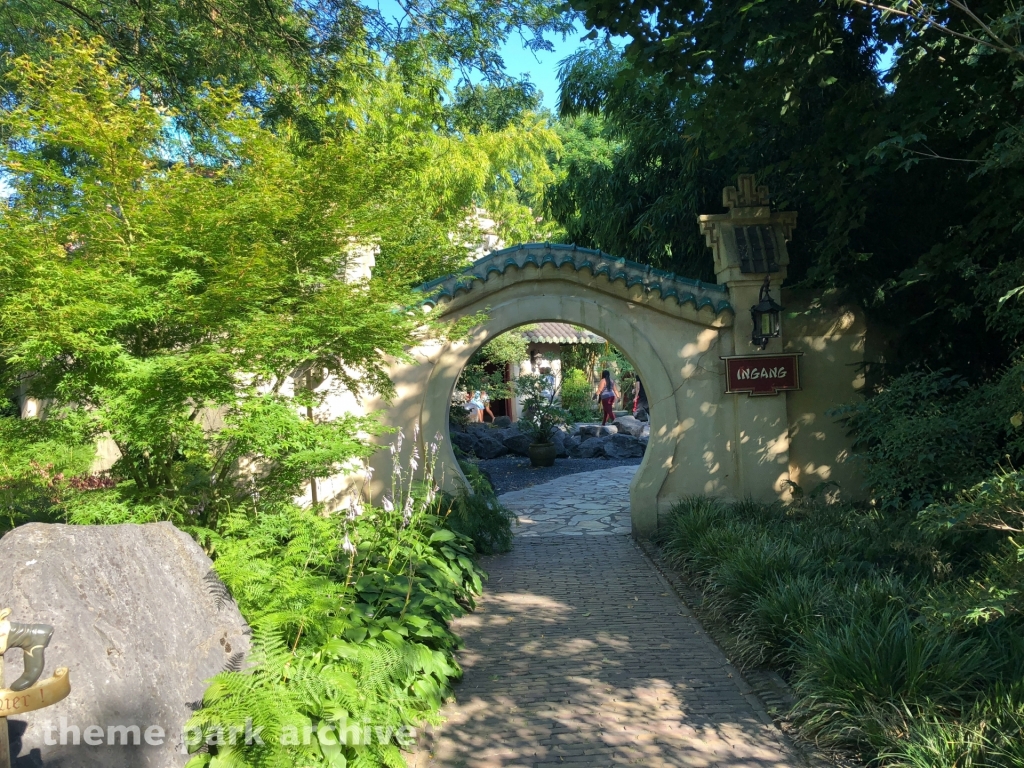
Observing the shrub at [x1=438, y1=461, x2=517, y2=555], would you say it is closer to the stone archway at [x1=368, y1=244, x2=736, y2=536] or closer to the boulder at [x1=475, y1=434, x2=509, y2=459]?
the stone archway at [x1=368, y1=244, x2=736, y2=536]

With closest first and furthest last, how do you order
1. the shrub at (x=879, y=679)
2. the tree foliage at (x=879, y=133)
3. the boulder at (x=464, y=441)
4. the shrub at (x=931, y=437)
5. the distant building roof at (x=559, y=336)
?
the shrub at (x=879, y=679) < the tree foliage at (x=879, y=133) < the shrub at (x=931, y=437) < the boulder at (x=464, y=441) < the distant building roof at (x=559, y=336)

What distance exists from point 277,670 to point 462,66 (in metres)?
8.68

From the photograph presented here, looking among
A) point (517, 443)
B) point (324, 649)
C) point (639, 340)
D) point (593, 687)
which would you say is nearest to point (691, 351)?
point (639, 340)

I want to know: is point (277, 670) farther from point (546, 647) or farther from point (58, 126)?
point (58, 126)

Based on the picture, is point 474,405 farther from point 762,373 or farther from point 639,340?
point 762,373

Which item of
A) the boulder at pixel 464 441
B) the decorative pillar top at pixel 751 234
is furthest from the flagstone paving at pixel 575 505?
the decorative pillar top at pixel 751 234

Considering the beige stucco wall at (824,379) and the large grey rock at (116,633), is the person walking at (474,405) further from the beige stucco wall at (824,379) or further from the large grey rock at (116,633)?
the large grey rock at (116,633)

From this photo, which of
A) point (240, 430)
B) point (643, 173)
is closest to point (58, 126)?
point (240, 430)

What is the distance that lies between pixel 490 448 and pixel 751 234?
9979 mm

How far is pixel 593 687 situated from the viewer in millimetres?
5020

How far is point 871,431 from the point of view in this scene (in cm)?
802

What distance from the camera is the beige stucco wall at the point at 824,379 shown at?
30.6ft

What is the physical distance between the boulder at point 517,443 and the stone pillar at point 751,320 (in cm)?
904

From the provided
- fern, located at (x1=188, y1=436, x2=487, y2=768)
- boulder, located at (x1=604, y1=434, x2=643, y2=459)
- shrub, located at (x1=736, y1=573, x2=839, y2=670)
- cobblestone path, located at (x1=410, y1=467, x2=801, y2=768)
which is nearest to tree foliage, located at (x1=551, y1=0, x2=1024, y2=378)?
shrub, located at (x1=736, y1=573, x2=839, y2=670)
